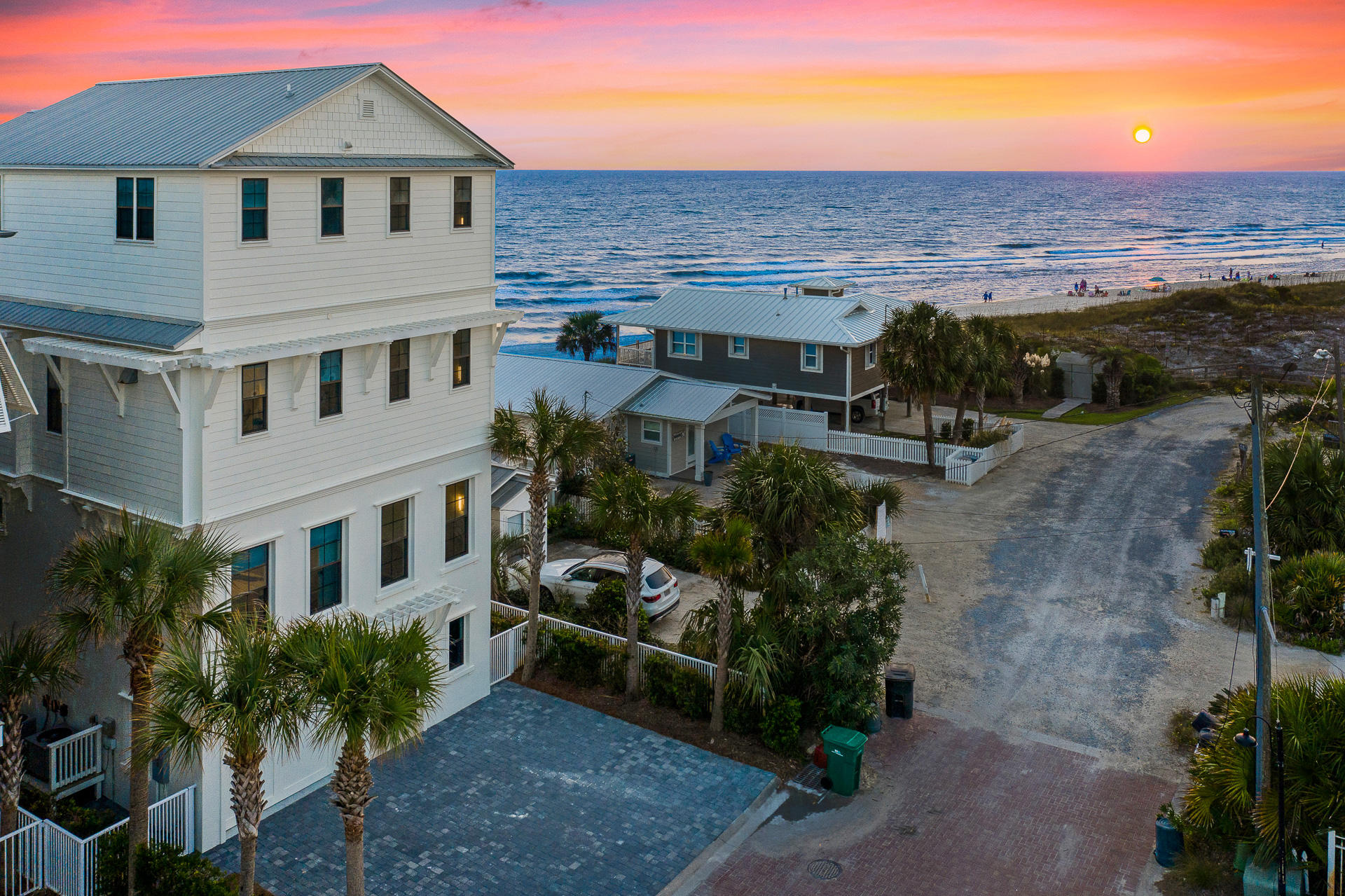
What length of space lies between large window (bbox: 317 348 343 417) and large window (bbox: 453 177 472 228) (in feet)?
11.5

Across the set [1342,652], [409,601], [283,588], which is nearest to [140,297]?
[283,588]

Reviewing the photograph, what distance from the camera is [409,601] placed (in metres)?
19.3

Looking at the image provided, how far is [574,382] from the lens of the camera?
1572 inches

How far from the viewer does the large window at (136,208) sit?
52.8 feet

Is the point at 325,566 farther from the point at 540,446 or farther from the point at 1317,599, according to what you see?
the point at 1317,599

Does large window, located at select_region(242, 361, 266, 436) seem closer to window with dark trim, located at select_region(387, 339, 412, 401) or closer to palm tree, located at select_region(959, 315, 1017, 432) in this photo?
window with dark trim, located at select_region(387, 339, 412, 401)

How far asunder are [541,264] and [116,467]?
128 m

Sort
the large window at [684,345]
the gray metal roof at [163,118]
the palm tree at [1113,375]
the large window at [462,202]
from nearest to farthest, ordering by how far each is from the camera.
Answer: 1. the gray metal roof at [163,118]
2. the large window at [462,202]
3. the large window at [684,345]
4. the palm tree at [1113,375]

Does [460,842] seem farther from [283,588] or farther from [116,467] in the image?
[116,467]

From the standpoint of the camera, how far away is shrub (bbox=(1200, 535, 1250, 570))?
28.3 m

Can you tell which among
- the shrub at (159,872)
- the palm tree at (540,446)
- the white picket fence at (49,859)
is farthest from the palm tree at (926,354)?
the white picket fence at (49,859)

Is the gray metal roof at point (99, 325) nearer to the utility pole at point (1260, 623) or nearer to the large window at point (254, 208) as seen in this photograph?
the large window at point (254, 208)

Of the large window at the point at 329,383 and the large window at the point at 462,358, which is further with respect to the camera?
the large window at the point at 462,358

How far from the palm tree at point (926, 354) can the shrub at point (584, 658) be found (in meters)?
19.4
